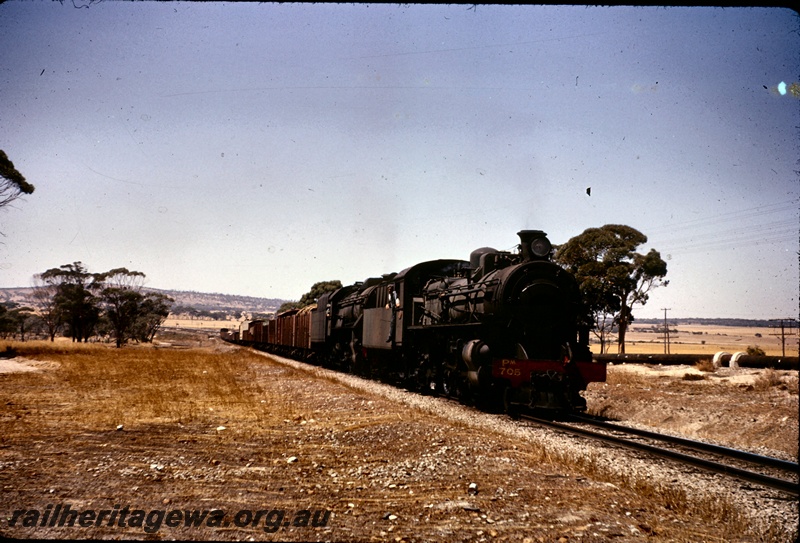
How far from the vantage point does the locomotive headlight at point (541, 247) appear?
1328 cm

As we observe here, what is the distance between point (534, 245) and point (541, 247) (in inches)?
7.7

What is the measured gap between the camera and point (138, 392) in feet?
54.6

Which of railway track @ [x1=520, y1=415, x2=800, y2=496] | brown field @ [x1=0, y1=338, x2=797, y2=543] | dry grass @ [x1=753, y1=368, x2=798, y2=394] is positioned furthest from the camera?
dry grass @ [x1=753, y1=368, x2=798, y2=394]

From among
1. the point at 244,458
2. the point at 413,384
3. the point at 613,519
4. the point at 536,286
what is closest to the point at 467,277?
the point at 536,286

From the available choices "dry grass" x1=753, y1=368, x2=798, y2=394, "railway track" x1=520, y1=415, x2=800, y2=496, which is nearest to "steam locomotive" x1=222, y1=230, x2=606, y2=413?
"railway track" x1=520, y1=415, x2=800, y2=496

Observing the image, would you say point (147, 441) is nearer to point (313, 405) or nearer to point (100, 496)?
point (100, 496)

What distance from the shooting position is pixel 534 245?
13.3m

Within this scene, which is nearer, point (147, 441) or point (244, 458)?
point (244, 458)

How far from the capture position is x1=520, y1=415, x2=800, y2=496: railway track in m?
7.35

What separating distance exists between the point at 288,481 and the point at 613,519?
3.72 metres
